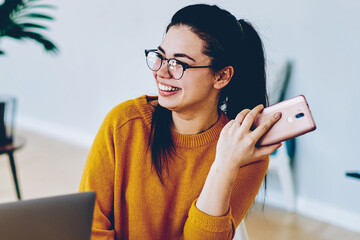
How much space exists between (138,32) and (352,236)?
2137 millimetres

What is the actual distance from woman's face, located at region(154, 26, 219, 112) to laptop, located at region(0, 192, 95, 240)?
1.64 feet

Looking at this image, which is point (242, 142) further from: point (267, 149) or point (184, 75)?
point (184, 75)

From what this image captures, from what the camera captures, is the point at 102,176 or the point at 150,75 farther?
the point at 150,75

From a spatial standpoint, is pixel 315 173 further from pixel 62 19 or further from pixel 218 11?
pixel 62 19

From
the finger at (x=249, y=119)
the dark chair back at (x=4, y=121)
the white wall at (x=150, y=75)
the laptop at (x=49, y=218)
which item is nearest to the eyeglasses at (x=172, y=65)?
the finger at (x=249, y=119)

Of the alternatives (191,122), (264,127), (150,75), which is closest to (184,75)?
(191,122)

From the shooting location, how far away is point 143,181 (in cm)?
102

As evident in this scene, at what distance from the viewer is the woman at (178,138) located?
37.6 inches

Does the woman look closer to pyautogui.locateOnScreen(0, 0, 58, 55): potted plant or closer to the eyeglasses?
the eyeglasses

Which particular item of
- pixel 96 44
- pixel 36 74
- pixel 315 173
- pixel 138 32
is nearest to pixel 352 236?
pixel 315 173

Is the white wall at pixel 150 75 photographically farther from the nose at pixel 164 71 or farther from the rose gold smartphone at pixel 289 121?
the rose gold smartphone at pixel 289 121

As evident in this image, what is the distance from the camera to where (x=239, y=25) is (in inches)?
38.8

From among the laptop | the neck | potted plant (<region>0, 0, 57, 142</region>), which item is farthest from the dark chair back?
the laptop

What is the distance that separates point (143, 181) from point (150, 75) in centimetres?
214
